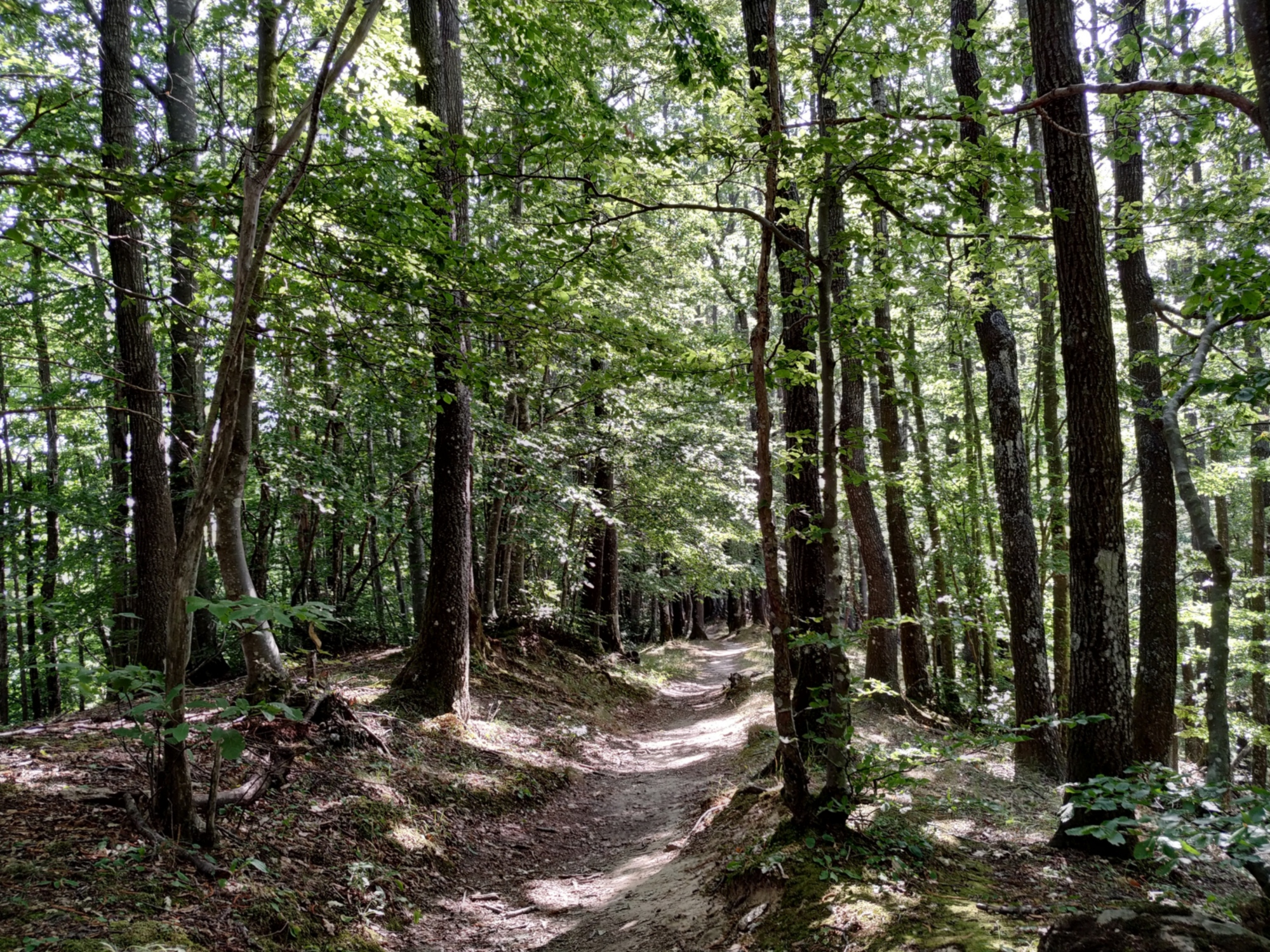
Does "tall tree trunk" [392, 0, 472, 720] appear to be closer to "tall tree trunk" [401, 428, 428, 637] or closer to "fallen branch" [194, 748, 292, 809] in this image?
"fallen branch" [194, 748, 292, 809]

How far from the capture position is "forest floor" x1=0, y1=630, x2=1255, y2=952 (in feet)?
12.2

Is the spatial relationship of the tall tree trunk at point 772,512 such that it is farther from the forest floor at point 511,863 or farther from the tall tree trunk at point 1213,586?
the tall tree trunk at point 1213,586

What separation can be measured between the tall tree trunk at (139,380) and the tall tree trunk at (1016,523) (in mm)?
9851

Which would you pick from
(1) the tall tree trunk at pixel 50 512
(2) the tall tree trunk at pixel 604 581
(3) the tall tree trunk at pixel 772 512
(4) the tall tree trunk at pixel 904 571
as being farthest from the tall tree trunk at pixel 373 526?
(4) the tall tree trunk at pixel 904 571

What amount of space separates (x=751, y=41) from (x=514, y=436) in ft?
19.0

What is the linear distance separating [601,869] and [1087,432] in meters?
5.68

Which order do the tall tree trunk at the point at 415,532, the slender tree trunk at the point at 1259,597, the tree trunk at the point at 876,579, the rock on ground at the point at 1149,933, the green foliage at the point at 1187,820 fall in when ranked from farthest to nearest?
the tall tree trunk at the point at 415,532
the slender tree trunk at the point at 1259,597
the tree trunk at the point at 876,579
the rock on ground at the point at 1149,933
the green foliage at the point at 1187,820

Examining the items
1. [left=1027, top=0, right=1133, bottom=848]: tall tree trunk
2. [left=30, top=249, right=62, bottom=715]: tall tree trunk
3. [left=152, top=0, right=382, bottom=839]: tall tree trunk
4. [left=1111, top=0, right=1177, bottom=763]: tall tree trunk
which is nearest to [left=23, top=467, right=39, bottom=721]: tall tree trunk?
[left=30, top=249, right=62, bottom=715]: tall tree trunk

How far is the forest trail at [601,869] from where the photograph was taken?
16.0ft

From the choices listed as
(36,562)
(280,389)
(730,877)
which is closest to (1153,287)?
(730,877)

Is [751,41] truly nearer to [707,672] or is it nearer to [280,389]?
[280,389]

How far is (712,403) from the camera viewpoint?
1304 centimetres

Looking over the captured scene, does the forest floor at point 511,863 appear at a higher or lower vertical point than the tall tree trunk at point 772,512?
lower

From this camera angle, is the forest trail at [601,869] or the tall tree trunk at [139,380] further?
the tall tree trunk at [139,380]
